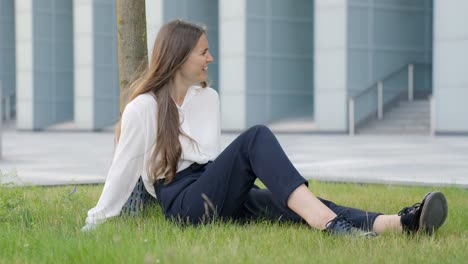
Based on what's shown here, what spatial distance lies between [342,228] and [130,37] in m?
2.82

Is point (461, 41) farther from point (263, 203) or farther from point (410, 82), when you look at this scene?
point (263, 203)

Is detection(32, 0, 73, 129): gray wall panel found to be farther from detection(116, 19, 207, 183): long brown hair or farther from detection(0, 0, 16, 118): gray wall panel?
detection(116, 19, 207, 183): long brown hair

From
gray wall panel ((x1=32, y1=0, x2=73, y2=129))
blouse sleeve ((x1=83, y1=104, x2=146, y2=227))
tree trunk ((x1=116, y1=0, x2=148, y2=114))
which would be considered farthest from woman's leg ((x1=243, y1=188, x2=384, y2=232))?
gray wall panel ((x1=32, y1=0, x2=73, y2=129))

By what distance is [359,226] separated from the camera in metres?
4.64

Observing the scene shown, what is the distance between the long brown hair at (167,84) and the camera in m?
4.86

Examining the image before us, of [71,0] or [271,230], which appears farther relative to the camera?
[71,0]

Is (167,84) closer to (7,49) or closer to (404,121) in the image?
(404,121)

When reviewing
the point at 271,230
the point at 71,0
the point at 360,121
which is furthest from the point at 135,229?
the point at 71,0

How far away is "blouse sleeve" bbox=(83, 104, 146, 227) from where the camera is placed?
16.1 ft

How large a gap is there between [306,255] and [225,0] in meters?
22.5

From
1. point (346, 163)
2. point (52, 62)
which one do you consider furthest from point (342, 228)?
point (52, 62)

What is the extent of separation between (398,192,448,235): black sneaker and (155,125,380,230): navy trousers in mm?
222

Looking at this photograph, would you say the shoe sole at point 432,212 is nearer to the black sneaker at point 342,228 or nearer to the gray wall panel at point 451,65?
the black sneaker at point 342,228

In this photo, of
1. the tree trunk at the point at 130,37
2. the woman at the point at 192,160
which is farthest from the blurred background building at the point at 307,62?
the woman at the point at 192,160
